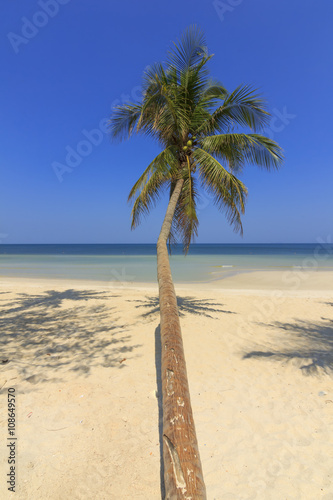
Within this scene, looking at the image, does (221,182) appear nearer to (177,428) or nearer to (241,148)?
(241,148)

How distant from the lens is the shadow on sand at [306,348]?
16.4 ft

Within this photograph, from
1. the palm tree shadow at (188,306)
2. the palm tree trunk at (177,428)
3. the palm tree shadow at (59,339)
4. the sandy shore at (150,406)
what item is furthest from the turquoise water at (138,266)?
the palm tree trunk at (177,428)

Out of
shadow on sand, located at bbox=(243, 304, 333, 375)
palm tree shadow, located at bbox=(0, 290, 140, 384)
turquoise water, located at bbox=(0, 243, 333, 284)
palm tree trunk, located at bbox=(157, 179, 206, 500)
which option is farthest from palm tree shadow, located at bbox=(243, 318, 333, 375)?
turquoise water, located at bbox=(0, 243, 333, 284)

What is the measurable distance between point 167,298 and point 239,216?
4.13 metres

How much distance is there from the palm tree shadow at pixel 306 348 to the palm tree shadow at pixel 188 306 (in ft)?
7.31

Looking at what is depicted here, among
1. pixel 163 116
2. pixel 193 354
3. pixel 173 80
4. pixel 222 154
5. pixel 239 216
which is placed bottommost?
pixel 193 354

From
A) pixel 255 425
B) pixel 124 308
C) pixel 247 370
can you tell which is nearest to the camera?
pixel 255 425

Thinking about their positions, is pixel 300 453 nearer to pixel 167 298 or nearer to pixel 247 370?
pixel 247 370

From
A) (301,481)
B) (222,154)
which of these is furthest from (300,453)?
(222,154)

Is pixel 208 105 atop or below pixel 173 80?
below

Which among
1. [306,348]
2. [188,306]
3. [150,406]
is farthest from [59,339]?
[306,348]

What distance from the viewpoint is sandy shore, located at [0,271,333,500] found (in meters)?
2.51

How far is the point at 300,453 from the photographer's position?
2863mm

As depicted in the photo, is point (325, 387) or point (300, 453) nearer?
point (300, 453)
